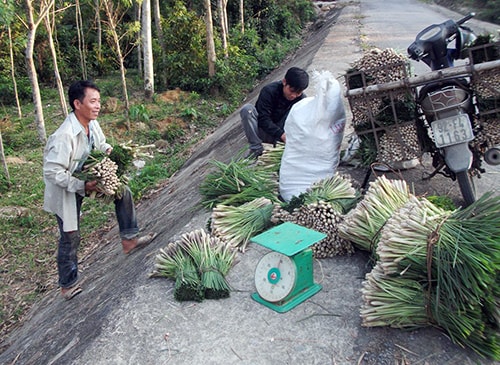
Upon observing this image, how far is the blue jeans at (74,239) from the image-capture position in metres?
3.81

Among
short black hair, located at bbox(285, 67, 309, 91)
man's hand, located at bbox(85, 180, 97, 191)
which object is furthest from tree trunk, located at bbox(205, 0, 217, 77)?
man's hand, located at bbox(85, 180, 97, 191)

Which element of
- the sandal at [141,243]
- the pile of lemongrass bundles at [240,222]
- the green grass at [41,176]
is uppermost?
the pile of lemongrass bundles at [240,222]

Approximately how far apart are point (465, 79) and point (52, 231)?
5561 mm

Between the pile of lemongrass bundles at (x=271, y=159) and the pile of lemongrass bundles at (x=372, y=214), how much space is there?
1407 millimetres

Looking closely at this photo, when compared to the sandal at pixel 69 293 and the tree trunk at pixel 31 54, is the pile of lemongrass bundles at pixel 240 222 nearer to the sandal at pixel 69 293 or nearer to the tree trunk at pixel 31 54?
the sandal at pixel 69 293

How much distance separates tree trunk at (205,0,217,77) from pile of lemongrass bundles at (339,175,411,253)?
9.99 metres

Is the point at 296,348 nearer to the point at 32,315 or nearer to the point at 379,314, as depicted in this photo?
the point at 379,314

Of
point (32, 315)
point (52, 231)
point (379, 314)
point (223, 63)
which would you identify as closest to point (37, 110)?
point (52, 231)

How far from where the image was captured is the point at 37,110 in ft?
26.3

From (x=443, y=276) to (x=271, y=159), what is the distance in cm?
255

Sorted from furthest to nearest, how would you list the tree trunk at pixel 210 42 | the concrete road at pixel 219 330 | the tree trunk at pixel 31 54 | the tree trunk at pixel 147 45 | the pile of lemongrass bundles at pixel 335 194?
1. the tree trunk at pixel 210 42
2. the tree trunk at pixel 147 45
3. the tree trunk at pixel 31 54
4. the pile of lemongrass bundles at pixel 335 194
5. the concrete road at pixel 219 330

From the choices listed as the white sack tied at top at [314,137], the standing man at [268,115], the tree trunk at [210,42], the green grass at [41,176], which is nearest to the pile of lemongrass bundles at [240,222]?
the white sack tied at top at [314,137]

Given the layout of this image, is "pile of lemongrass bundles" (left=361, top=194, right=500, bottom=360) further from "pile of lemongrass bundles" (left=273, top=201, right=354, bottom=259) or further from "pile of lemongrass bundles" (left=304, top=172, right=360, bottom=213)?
"pile of lemongrass bundles" (left=304, top=172, right=360, bottom=213)

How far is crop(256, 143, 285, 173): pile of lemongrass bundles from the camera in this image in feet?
A: 14.6
